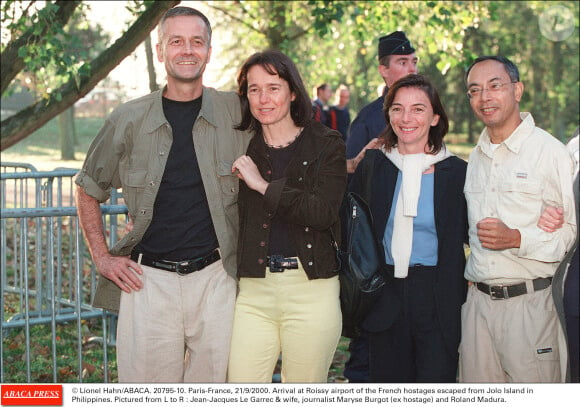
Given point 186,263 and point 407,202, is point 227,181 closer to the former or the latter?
point 186,263

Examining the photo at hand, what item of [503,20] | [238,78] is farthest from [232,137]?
[503,20]

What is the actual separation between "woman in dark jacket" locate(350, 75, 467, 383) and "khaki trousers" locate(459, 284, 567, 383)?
5.8 inches

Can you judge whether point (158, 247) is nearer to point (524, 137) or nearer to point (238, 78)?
point (238, 78)

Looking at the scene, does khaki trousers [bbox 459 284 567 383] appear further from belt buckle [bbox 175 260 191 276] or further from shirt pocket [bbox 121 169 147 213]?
shirt pocket [bbox 121 169 147 213]

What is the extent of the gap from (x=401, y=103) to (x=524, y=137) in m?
0.69

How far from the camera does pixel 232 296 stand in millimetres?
4117

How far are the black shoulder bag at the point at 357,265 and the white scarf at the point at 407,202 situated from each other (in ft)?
0.36

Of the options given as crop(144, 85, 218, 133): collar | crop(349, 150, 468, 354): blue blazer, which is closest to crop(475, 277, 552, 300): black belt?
crop(349, 150, 468, 354): blue blazer

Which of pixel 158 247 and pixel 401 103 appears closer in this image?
pixel 158 247

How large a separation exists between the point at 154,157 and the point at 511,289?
195 centimetres

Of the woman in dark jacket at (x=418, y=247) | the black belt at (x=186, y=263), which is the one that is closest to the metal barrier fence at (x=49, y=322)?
the black belt at (x=186, y=263)

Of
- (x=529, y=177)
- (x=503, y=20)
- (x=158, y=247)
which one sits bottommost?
(x=158, y=247)

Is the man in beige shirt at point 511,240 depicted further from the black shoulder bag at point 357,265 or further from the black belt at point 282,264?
the black belt at point 282,264

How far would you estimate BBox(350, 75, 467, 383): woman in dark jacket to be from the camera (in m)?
4.18
